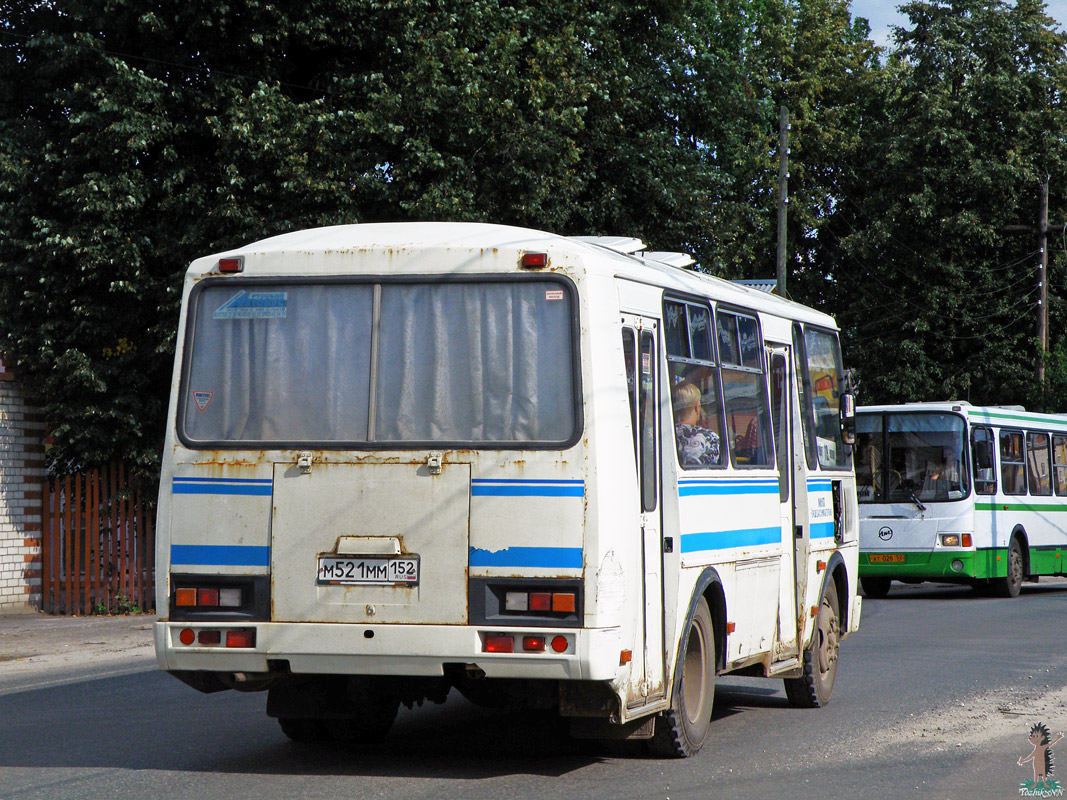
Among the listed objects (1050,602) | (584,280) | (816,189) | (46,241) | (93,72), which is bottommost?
(1050,602)

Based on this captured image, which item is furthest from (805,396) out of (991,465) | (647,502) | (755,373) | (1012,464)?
(1012,464)

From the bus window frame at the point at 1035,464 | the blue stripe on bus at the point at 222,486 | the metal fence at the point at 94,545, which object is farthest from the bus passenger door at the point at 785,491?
the bus window frame at the point at 1035,464

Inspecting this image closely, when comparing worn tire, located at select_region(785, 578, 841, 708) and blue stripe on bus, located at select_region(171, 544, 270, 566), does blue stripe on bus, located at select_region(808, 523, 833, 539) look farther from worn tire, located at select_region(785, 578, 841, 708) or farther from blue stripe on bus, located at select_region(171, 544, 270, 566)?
blue stripe on bus, located at select_region(171, 544, 270, 566)

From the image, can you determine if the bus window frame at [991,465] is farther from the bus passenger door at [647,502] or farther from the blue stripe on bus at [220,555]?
the blue stripe on bus at [220,555]

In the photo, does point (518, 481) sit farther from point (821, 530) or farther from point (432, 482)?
point (821, 530)

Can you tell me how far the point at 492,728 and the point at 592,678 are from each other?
2.65 meters

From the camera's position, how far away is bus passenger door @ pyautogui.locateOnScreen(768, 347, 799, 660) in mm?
9961

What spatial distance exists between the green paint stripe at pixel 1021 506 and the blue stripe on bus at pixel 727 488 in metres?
13.3

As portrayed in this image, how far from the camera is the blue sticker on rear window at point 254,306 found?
7734 millimetres

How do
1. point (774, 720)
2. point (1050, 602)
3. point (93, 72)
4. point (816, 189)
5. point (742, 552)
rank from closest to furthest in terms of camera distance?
point (742, 552) → point (774, 720) → point (93, 72) → point (1050, 602) → point (816, 189)

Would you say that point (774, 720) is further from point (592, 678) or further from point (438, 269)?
point (438, 269)

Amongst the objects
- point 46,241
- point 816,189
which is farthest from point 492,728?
point 816,189

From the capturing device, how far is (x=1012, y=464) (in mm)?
23328

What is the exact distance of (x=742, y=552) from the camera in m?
9.08
